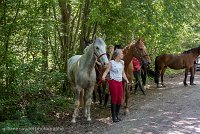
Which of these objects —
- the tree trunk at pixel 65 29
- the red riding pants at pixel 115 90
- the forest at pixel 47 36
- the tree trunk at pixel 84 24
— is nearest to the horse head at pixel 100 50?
the red riding pants at pixel 115 90

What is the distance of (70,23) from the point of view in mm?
14586

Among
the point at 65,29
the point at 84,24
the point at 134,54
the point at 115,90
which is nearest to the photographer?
the point at 115,90

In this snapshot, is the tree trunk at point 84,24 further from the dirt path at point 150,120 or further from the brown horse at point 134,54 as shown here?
the brown horse at point 134,54

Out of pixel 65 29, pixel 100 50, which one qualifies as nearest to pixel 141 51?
A: pixel 100 50

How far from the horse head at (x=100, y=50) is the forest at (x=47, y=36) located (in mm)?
1549

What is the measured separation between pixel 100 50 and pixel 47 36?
10.9 ft

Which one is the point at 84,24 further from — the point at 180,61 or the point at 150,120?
the point at 150,120

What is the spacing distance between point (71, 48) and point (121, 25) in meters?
2.31

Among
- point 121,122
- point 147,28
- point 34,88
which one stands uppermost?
point 147,28

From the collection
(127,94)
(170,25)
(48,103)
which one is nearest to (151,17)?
(170,25)

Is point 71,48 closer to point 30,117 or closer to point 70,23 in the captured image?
point 70,23

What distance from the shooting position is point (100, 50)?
28.3ft

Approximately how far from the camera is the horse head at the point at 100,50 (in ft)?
27.8

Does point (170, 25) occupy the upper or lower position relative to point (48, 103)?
upper
